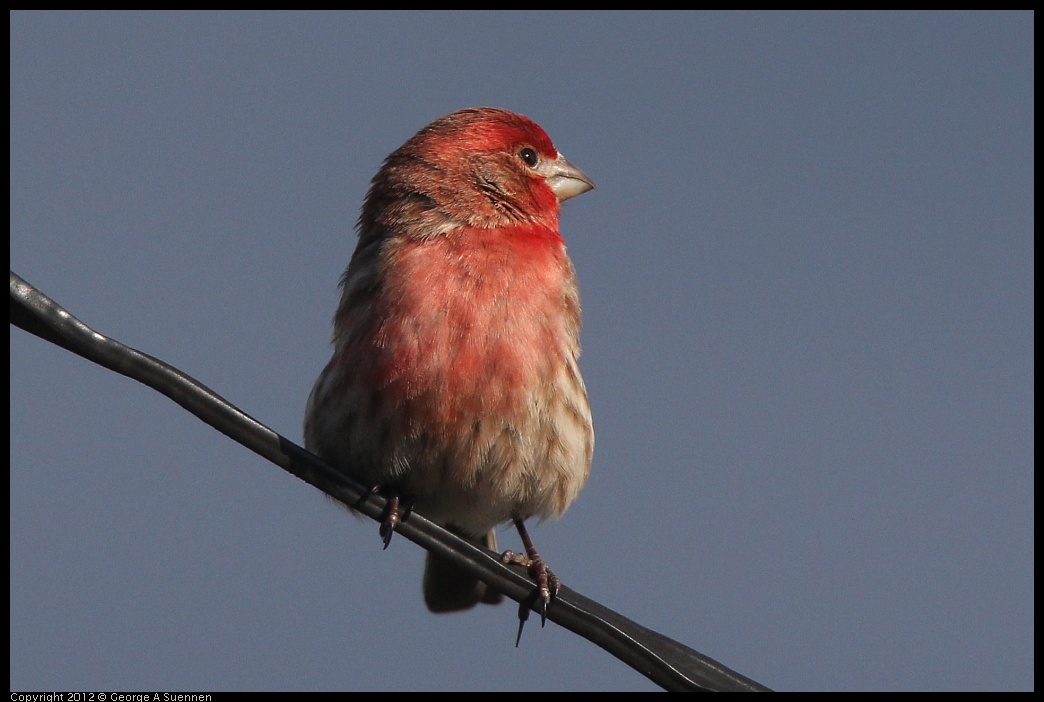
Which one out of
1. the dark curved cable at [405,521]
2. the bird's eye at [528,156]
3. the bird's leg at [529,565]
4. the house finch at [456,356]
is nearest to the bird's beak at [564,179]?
the bird's eye at [528,156]

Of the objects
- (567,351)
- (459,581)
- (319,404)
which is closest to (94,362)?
(319,404)

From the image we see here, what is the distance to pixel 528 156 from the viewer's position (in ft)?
25.4

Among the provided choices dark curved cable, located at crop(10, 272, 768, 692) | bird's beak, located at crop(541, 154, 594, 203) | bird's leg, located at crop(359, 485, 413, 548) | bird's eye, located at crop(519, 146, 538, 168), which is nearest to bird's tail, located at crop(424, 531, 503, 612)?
bird's leg, located at crop(359, 485, 413, 548)

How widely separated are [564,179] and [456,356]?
7.12 ft

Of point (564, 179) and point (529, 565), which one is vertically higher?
point (564, 179)

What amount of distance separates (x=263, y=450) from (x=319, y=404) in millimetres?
2025

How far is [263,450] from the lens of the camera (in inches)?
183

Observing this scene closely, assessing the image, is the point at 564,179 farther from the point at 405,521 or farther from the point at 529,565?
the point at 405,521

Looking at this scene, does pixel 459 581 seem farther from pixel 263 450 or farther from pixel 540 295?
pixel 263 450

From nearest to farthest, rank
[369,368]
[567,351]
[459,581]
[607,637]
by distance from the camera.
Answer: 1. [607,637]
2. [369,368]
3. [567,351]
4. [459,581]

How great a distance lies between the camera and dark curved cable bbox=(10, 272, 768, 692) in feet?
13.7

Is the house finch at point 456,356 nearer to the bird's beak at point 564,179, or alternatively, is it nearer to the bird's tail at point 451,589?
the bird's beak at point 564,179

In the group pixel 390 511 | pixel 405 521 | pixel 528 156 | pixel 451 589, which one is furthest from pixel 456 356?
pixel 451 589
